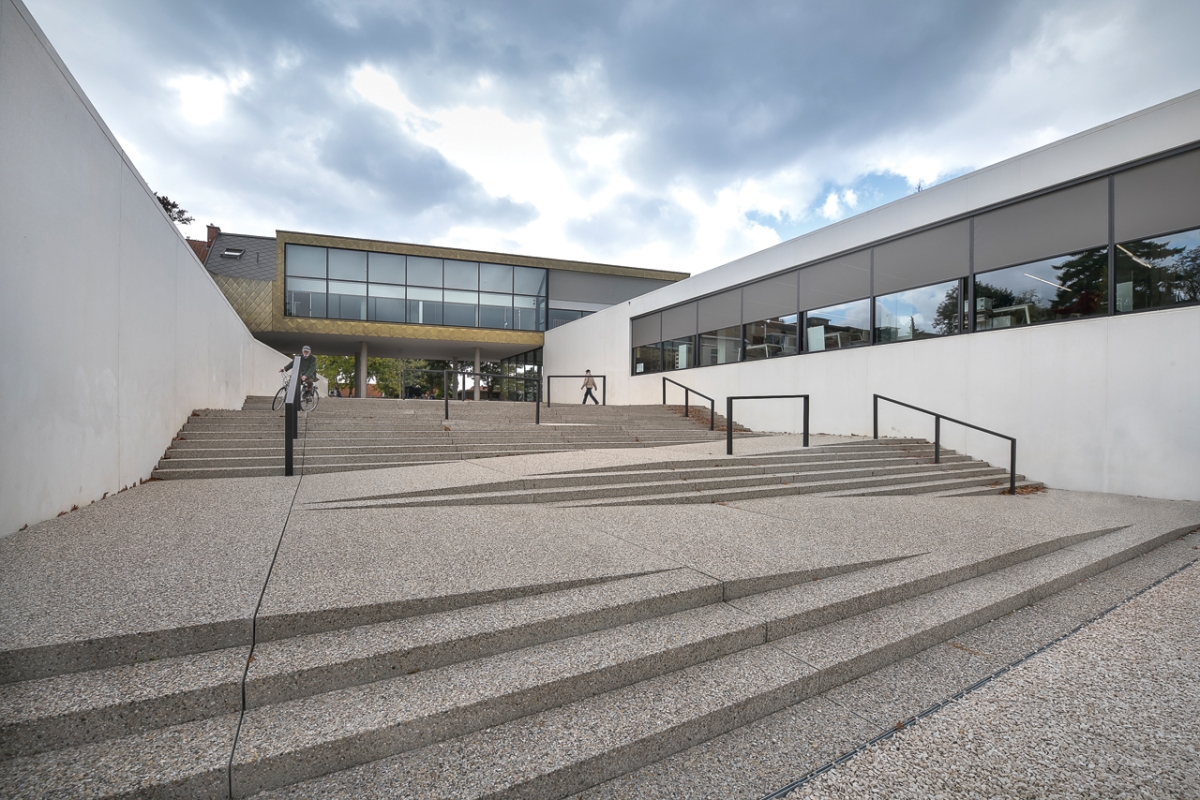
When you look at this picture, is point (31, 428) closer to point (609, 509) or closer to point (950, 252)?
point (609, 509)

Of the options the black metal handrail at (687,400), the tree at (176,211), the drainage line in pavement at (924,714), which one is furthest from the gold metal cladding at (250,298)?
the drainage line in pavement at (924,714)

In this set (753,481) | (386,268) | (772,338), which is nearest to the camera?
(753,481)

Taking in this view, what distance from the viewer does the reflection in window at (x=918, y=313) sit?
35.5ft

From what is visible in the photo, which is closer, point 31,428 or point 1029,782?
point 1029,782

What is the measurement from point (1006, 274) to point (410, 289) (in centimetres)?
2156

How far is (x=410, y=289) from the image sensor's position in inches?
947

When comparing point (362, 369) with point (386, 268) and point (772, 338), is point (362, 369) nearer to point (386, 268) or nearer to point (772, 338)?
point (386, 268)

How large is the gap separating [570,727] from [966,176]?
12474mm

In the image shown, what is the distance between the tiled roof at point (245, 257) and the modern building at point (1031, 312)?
26.6m

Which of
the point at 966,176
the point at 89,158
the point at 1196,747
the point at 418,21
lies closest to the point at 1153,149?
the point at 966,176

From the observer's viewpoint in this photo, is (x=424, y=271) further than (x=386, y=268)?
Yes

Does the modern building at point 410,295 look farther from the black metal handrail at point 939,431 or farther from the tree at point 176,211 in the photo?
the black metal handrail at point 939,431

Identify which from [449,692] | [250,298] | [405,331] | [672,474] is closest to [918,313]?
[672,474]

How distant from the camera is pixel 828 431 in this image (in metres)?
13.0
